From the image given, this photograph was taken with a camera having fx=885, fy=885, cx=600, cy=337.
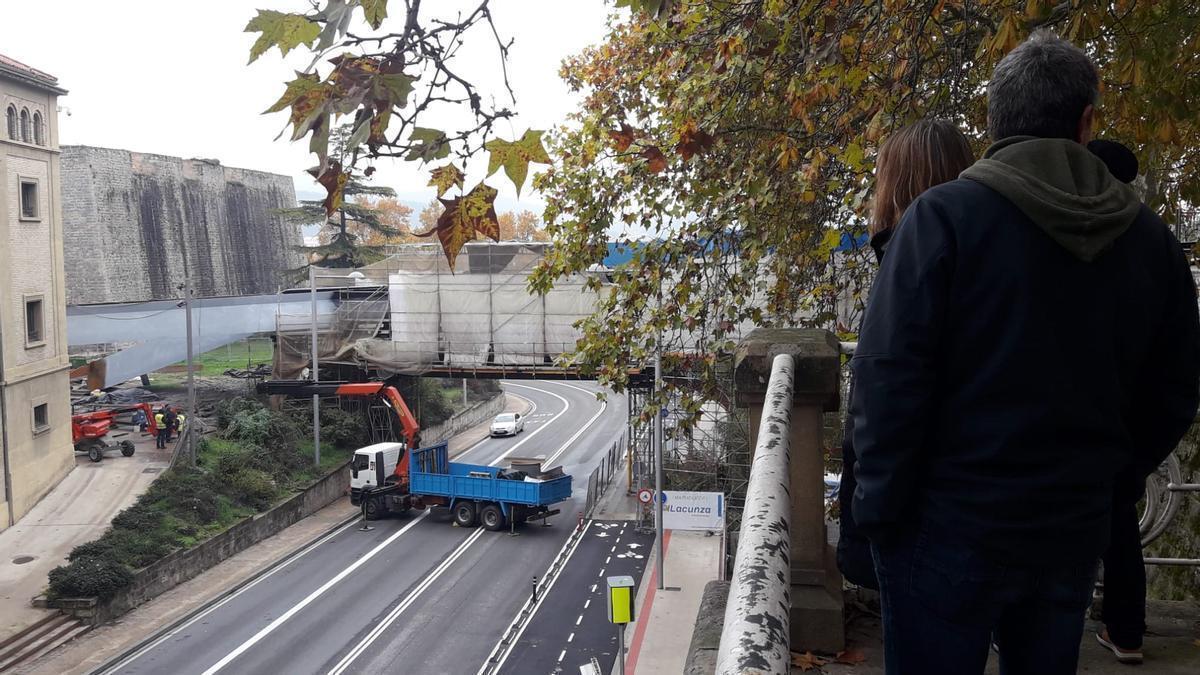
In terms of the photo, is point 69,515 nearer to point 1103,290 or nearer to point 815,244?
point 815,244

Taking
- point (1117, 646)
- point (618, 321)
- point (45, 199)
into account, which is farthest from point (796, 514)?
point (45, 199)

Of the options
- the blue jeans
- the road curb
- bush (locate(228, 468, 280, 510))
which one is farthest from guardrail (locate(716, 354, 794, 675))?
bush (locate(228, 468, 280, 510))

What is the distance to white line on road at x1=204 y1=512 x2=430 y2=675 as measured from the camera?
50.7ft

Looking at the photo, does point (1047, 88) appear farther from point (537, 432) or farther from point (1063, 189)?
point (537, 432)

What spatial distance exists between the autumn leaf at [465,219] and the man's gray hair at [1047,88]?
165cm

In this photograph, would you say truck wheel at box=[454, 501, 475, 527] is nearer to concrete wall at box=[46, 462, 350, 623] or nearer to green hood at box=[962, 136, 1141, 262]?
concrete wall at box=[46, 462, 350, 623]

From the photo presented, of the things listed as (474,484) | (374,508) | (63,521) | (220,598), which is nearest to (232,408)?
(374,508)

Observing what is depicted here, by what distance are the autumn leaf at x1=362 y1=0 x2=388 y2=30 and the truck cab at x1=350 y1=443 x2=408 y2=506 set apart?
75.5ft

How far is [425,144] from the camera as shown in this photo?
3.01 metres

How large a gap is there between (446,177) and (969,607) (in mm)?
2161

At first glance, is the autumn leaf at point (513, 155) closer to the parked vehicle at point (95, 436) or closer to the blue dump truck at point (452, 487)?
the blue dump truck at point (452, 487)

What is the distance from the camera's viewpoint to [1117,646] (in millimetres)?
3477

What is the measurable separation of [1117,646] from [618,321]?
5323mm

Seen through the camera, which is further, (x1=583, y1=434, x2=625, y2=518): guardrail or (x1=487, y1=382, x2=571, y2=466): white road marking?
(x1=487, y1=382, x2=571, y2=466): white road marking
